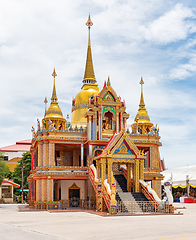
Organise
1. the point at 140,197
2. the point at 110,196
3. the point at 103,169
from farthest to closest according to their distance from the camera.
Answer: the point at 103,169 < the point at 140,197 < the point at 110,196

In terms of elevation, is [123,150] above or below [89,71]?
below

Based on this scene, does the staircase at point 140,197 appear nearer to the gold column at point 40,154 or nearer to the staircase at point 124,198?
the staircase at point 124,198

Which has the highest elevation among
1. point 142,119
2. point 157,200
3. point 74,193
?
point 142,119

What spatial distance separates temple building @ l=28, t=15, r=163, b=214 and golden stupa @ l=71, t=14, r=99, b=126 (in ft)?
4.59

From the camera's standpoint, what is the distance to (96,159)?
96.5 feet

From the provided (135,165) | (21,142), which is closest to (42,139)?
(135,165)

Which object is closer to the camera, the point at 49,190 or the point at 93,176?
the point at 93,176

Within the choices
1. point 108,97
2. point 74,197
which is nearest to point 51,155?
point 74,197

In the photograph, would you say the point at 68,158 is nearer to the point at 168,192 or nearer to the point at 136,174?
the point at 136,174

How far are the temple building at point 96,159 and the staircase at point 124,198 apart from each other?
9cm

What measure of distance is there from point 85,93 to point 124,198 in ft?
57.8

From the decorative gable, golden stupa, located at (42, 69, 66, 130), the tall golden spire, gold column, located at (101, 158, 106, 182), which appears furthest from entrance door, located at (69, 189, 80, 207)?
the tall golden spire

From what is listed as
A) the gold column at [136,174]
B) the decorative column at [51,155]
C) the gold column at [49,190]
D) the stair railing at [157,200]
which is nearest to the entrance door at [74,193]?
the gold column at [49,190]

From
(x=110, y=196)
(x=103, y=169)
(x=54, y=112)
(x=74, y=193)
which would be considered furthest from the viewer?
(x=54, y=112)
